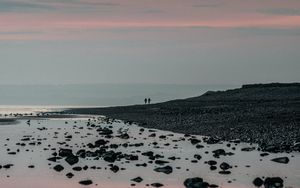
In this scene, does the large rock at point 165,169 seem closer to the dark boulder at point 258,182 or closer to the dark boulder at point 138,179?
the dark boulder at point 138,179

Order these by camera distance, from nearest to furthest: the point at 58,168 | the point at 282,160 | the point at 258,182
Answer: the point at 258,182, the point at 58,168, the point at 282,160

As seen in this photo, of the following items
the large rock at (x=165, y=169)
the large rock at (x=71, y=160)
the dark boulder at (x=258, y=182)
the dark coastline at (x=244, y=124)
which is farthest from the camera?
the dark coastline at (x=244, y=124)

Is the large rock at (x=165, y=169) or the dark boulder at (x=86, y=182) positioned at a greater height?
the large rock at (x=165, y=169)

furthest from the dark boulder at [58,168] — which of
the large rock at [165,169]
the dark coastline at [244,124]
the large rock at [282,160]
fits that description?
the dark coastline at [244,124]

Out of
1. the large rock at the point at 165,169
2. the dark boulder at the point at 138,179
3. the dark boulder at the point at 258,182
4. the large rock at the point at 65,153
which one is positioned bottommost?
the dark boulder at the point at 138,179

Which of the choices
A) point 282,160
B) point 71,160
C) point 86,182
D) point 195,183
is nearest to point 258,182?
point 195,183

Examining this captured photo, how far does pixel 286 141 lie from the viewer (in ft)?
137

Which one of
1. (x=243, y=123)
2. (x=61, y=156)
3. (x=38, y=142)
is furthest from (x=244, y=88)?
(x=61, y=156)

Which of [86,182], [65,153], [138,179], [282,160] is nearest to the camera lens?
[86,182]

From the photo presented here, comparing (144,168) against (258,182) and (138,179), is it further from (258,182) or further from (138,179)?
(258,182)

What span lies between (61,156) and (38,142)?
32.8ft

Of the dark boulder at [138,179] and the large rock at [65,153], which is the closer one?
the dark boulder at [138,179]

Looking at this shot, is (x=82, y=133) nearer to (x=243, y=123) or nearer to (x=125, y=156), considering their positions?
(x=243, y=123)

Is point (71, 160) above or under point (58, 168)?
above
